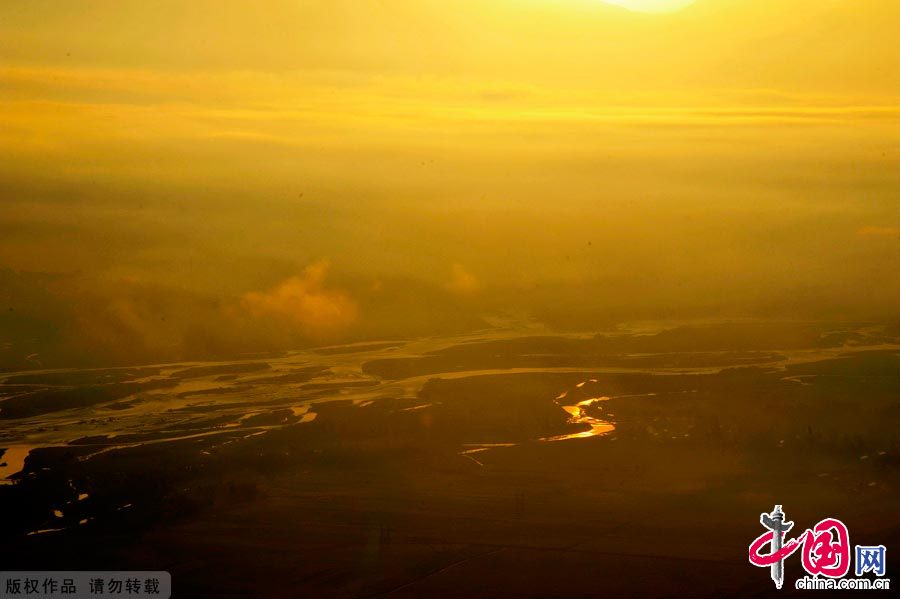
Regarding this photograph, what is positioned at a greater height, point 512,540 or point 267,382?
point 267,382

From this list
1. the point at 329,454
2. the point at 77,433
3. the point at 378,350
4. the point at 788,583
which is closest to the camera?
the point at 788,583

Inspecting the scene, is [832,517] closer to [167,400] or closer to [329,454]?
[329,454]

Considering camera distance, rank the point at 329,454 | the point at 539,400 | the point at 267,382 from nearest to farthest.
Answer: the point at 329,454
the point at 539,400
the point at 267,382

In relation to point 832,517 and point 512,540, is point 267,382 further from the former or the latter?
point 832,517

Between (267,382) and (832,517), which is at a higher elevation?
(267,382)

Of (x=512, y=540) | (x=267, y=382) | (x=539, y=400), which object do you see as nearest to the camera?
(x=512, y=540)

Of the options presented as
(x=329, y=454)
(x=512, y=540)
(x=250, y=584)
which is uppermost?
(x=329, y=454)

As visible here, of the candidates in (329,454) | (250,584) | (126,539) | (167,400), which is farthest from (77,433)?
(250,584)

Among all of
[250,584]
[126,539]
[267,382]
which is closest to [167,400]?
[267,382]

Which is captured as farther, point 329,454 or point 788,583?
point 329,454
